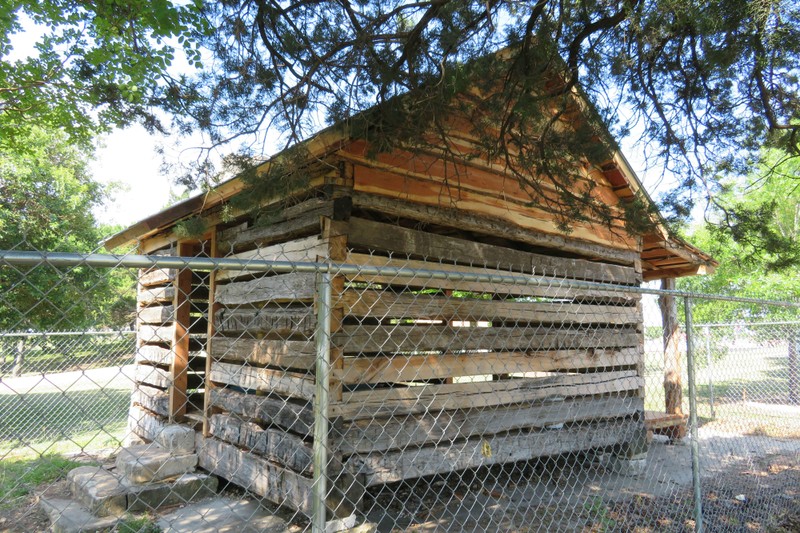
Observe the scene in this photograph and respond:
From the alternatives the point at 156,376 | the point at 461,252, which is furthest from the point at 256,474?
the point at 156,376

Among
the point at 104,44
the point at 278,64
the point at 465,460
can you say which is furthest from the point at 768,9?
the point at 104,44

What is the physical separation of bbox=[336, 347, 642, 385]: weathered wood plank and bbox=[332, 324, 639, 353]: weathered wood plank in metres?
0.09

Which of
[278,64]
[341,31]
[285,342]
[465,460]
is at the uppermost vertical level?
[341,31]

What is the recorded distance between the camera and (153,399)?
757 centimetres

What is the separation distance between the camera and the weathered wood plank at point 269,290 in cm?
454

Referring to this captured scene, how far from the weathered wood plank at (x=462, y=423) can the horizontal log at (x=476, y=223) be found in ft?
6.33

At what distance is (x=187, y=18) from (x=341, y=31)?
218 cm

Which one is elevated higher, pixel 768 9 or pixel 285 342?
pixel 768 9

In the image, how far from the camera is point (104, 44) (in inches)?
308

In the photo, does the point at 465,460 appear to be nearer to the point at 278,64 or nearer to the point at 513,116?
the point at 513,116

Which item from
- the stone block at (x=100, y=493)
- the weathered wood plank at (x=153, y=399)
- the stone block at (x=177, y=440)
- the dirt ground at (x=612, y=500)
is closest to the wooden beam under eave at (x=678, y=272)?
the dirt ground at (x=612, y=500)

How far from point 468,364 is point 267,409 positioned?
202 cm

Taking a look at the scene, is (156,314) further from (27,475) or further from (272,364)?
(272,364)

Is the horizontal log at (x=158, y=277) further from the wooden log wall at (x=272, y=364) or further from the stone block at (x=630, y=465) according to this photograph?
the stone block at (x=630, y=465)
